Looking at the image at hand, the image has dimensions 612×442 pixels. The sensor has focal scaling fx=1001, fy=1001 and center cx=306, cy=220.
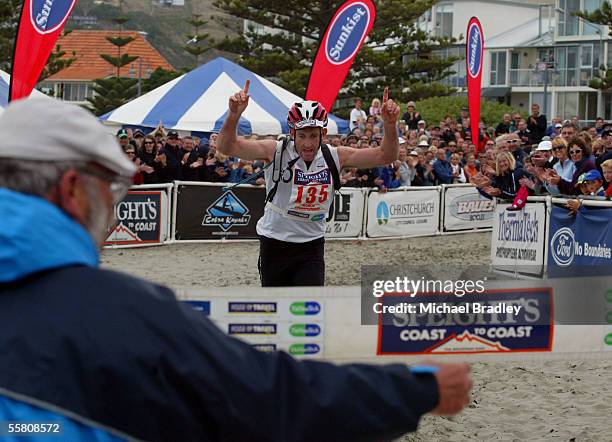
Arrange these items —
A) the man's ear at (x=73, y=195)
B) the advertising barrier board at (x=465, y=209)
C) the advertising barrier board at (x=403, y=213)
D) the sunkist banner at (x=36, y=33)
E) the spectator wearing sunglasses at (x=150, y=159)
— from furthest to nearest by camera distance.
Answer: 1. the advertising barrier board at (x=465, y=209)
2. the advertising barrier board at (x=403, y=213)
3. the spectator wearing sunglasses at (x=150, y=159)
4. the sunkist banner at (x=36, y=33)
5. the man's ear at (x=73, y=195)

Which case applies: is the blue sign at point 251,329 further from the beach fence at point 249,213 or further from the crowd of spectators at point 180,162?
the crowd of spectators at point 180,162

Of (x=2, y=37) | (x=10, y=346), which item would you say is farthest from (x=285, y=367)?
(x=2, y=37)

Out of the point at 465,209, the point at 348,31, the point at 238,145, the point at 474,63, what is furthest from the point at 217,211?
the point at 238,145

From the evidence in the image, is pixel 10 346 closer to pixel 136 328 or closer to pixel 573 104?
pixel 136 328

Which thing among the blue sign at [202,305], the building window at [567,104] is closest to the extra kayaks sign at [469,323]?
the blue sign at [202,305]

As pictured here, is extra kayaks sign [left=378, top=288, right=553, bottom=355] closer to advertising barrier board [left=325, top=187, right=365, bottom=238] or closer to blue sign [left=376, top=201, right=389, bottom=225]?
advertising barrier board [left=325, top=187, right=365, bottom=238]

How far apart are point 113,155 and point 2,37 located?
36.8 m

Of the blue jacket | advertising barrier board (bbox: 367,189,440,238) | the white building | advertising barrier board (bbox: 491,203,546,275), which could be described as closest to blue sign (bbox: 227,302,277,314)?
the blue jacket

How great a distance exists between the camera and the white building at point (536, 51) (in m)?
72.6

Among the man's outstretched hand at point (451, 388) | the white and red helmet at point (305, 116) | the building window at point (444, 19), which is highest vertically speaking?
the building window at point (444, 19)

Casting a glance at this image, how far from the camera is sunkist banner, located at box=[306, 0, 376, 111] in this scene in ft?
54.4

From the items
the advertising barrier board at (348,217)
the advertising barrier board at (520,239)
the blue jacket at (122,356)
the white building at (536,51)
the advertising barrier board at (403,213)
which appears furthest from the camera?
the white building at (536,51)

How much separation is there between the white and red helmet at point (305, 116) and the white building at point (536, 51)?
6156 cm

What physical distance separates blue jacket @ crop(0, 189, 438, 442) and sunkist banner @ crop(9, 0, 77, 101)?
12468 mm
